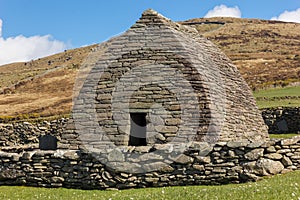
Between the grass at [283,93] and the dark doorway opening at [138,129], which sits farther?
the grass at [283,93]

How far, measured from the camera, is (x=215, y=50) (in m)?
15.3

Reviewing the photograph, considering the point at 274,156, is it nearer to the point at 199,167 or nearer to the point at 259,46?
the point at 199,167

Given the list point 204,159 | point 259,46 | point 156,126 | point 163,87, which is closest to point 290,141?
point 204,159

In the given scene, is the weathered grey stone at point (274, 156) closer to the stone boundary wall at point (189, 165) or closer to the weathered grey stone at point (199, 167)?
the stone boundary wall at point (189, 165)

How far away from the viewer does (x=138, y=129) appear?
12516mm

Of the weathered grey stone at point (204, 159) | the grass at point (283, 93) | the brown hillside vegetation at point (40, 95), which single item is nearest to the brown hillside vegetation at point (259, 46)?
the grass at point (283, 93)

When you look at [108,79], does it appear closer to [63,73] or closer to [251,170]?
[251,170]

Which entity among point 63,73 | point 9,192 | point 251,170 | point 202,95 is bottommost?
point 9,192

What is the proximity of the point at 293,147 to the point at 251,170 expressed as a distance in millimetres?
1304

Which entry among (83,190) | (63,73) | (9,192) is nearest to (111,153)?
(83,190)

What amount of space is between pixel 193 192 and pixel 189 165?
6.06 ft

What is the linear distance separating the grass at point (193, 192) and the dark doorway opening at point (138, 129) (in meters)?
2.94

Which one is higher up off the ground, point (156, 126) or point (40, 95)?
point (40, 95)

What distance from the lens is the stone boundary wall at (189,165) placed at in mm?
9547
